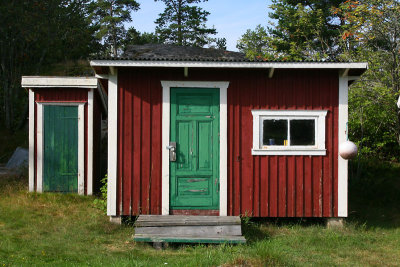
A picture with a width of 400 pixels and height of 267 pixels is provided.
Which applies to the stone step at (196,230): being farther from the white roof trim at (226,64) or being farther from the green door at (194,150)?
the white roof trim at (226,64)

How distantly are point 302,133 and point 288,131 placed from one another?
10.9 inches

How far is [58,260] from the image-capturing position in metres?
5.27

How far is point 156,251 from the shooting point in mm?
6008

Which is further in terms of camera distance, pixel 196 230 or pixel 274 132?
pixel 274 132

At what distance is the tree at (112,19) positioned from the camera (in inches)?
1053

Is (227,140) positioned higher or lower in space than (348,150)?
higher

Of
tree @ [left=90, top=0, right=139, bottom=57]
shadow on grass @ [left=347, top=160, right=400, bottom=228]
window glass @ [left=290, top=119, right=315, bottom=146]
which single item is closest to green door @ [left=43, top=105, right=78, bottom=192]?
window glass @ [left=290, top=119, right=315, bottom=146]

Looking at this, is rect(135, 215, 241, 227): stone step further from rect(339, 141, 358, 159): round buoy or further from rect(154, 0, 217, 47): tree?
rect(154, 0, 217, 47): tree

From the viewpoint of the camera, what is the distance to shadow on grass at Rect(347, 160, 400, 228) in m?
8.29

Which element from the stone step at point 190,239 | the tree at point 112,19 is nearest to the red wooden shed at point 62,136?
the stone step at point 190,239

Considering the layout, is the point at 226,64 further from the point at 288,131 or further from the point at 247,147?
the point at 288,131

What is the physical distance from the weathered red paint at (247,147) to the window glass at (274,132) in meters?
0.26

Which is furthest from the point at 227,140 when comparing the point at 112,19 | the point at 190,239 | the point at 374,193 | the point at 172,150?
the point at 112,19

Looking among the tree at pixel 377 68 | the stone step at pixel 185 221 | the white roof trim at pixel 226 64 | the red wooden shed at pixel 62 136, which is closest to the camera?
the stone step at pixel 185 221
